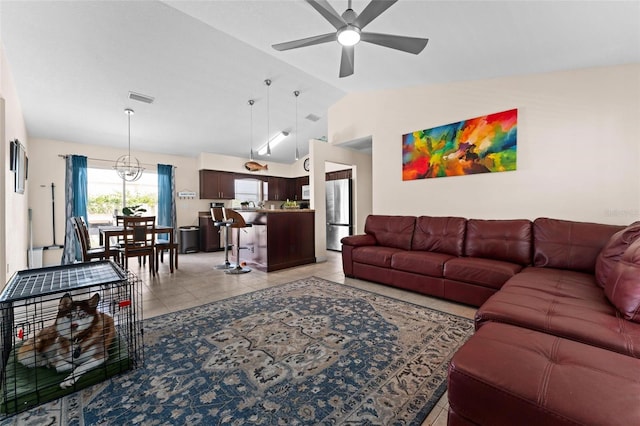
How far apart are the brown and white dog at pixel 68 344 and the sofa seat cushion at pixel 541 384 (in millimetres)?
2018

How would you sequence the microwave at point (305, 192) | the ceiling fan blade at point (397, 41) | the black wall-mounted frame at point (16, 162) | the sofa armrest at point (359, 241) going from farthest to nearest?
the microwave at point (305, 192), the sofa armrest at point (359, 241), the black wall-mounted frame at point (16, 162), the ceiling fan blade at point (397, 41)

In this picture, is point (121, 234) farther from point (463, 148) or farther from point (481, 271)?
point (463, 148)

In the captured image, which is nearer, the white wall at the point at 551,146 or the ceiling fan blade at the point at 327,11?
the ceiling fan blade at the point at 327,11

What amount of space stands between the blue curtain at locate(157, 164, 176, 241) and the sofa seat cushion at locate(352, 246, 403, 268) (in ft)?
15.0

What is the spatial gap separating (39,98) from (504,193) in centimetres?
648

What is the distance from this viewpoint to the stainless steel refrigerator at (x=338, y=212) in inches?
240

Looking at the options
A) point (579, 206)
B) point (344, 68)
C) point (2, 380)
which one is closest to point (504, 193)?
point (579, 206)

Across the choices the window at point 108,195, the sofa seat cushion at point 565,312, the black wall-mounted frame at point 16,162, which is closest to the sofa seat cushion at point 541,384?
the sofa seat cushion at point 565,312

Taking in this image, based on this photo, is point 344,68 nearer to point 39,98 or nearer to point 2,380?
point 2,380

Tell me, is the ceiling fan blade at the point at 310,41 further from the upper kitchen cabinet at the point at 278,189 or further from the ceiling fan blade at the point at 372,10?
the upper kitchen cabinet at the point at 278,189

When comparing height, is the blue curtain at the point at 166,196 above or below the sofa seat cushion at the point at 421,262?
above

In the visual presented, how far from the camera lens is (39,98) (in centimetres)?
378

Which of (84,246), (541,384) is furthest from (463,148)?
(84,246)

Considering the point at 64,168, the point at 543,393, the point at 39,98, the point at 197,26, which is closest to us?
the point at 543,393
